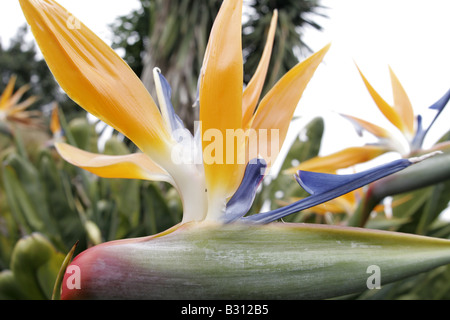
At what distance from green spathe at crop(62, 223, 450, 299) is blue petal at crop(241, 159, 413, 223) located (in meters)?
0.02

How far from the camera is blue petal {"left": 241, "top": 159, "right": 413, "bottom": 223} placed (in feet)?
0.86

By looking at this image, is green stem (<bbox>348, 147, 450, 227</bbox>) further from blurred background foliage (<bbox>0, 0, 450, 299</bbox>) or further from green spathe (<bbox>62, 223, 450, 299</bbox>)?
green spathe (<bbox>62, 223, 450, 299</bbox>)

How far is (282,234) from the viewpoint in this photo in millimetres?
242

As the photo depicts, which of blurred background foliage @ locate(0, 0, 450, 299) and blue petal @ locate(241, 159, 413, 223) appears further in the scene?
blurred background foliage @ locate(0, 0, 450, 299)

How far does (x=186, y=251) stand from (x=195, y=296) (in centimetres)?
3

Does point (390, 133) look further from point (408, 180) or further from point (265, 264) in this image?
point (265, 264)

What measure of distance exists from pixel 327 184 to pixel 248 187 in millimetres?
61

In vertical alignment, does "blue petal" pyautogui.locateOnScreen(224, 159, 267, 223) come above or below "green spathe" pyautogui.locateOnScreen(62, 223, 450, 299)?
above

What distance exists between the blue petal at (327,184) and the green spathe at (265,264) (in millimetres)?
20

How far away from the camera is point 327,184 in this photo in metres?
0.26

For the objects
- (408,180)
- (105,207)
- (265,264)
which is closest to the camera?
(265,264)

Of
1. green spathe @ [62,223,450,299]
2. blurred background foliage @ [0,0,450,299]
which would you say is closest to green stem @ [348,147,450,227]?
blurred background foliage @ [0,0,450,299]

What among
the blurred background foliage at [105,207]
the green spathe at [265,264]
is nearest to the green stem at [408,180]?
the blurred background foliage at [105,207]

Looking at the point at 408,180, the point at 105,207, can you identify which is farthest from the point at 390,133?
the point at 105,207
